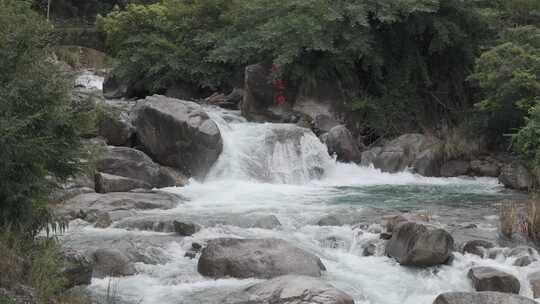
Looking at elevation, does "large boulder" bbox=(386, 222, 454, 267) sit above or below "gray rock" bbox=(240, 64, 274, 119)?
below

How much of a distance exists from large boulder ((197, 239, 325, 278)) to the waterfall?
23.4ft

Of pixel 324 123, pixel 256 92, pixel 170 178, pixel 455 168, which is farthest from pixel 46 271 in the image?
pixel 256 92

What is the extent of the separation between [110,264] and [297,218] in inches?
142

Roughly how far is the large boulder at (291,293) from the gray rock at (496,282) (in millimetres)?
1823

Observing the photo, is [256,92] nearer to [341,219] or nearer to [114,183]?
[114,183]

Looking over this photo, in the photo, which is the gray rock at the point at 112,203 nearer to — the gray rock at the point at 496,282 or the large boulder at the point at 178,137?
the large boulder at the point at 178,137

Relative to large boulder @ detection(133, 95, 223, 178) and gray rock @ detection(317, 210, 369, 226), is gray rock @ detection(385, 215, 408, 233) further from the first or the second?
large boulder @ detection(133, 95, 223, 178)

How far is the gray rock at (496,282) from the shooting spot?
763 cm

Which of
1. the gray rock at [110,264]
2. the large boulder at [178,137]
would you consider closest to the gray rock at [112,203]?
the gray rock at [110,264]

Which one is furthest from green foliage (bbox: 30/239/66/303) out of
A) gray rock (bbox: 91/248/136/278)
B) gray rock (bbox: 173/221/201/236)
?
gray rock (bbox: 173/221/201/236)

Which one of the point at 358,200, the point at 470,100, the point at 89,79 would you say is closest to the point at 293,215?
the point at 358,200

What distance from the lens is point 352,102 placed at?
19.0 m

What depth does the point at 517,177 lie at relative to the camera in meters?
14.4

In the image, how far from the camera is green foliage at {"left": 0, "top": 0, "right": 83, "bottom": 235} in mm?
6438
